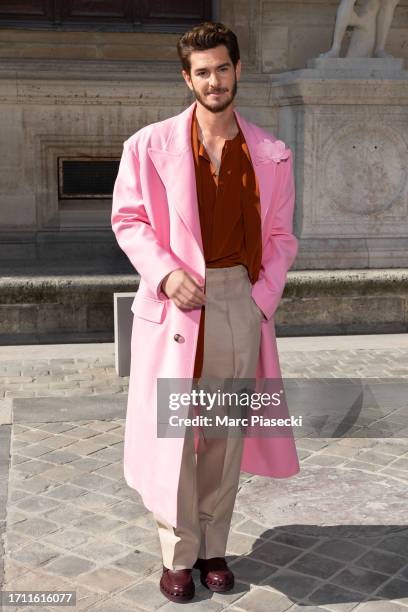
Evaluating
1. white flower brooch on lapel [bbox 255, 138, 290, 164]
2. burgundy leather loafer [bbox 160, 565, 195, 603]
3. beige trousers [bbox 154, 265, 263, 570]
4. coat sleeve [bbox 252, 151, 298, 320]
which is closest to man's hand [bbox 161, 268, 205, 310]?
beige trousers [bbox 154, 265, 263, 570]

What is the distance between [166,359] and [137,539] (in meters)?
1.03

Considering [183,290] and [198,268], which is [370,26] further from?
[183,290]

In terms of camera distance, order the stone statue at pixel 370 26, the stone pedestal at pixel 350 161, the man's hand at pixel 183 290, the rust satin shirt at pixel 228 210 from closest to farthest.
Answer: the man's hand at pixel 183 290 < the rust satin shirt at pixel 228 210 < the stone pedestal at pixel 350 161 < the stone statue at pixel 370 26

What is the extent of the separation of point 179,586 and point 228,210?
144cm

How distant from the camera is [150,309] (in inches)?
144

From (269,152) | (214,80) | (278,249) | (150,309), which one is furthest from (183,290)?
(214,80)

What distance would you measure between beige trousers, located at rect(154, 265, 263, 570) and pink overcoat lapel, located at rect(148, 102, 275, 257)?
0.22m

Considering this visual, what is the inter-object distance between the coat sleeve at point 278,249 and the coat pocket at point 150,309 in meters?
0.36

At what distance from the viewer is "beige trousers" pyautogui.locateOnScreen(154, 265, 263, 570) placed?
3.60 meters

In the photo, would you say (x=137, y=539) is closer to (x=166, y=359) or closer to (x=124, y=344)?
(x=166, y=359)

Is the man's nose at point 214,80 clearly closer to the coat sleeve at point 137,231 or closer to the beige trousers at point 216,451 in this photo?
the coat sleeve at point 137,231

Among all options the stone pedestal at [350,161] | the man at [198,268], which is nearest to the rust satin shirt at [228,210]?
the man at [198,268]

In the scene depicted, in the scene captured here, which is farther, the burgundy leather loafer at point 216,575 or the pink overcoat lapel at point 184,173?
the burgundy leather loafer at point 216,575

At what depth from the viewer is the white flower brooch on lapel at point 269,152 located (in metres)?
3.66
